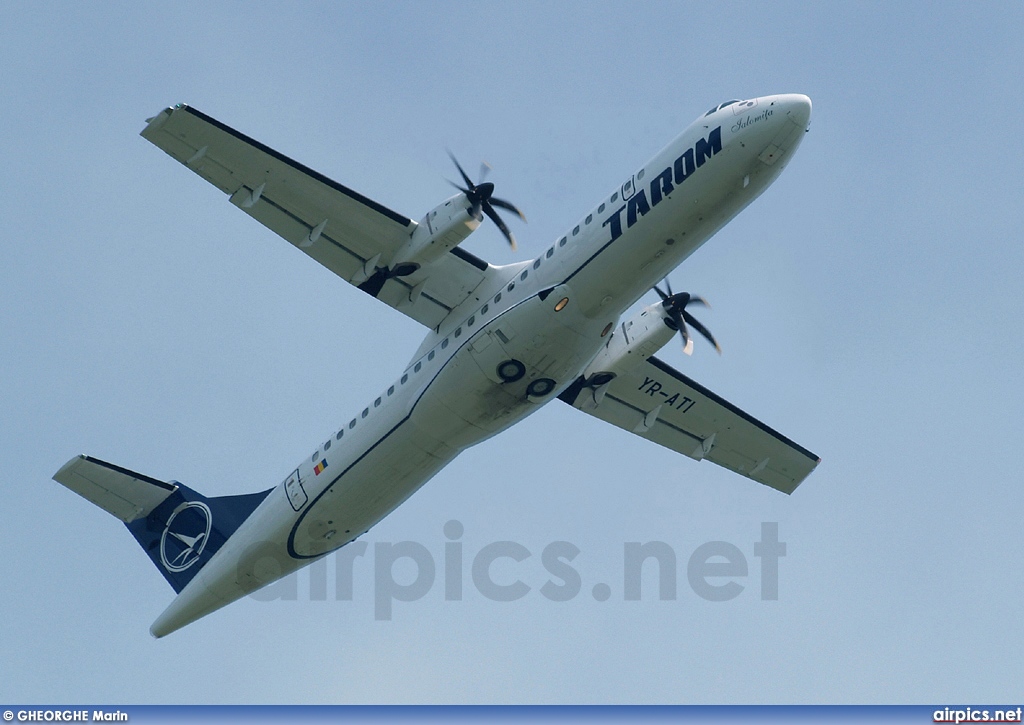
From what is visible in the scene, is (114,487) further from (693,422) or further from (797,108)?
(797,108)

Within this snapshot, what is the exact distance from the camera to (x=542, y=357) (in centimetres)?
2358

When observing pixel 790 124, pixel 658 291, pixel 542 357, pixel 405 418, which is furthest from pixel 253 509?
pixel 790 124

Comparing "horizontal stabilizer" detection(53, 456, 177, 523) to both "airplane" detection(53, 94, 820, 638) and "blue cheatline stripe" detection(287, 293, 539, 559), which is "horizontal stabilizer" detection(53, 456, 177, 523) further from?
"blue cheatline stripe" detection(287, 293, 539, 559)

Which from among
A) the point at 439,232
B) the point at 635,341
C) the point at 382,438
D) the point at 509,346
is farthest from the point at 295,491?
the point at 635,341

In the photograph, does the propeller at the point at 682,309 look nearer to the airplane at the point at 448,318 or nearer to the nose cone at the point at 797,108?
the airplane at the point at 448,318

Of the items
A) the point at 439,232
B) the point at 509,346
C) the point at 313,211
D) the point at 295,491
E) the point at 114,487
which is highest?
the point at 313,211

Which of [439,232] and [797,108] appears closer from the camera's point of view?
[797,108]

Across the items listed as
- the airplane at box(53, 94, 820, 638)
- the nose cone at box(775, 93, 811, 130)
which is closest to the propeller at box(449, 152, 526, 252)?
the airplane at box(53, 94, 820, 638)

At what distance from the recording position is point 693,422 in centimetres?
2984

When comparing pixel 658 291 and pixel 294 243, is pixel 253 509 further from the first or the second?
pixel 658 291

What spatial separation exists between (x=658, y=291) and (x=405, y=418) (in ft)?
19.5

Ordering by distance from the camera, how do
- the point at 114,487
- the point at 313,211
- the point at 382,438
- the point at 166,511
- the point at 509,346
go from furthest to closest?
the point at 166,511, the point at 114,487, the point at 313,211, the point at 382,438, the point at 509,346

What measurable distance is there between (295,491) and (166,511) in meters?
4.94

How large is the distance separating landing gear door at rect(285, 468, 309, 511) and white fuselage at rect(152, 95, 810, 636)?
→ 4 cm
